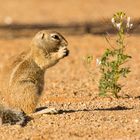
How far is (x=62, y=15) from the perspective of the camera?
22.7 meters

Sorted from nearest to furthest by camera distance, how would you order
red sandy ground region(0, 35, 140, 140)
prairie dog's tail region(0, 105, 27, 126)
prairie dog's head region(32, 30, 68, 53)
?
red sandy ground region(0, 35, 140, 140) < prairie dog's tail region(0, 105, 27, 126) < prairie dog's head region(32, 30, 68, 53)

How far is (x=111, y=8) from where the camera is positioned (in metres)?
23.9

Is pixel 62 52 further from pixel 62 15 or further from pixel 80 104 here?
pixel 62 15

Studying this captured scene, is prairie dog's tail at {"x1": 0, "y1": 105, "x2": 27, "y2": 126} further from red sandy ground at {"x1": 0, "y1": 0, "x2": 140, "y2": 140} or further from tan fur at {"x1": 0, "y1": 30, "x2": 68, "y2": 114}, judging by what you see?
tan fur at {"x1": 0, "y1": 30, "x2": 68, "y2": 114}

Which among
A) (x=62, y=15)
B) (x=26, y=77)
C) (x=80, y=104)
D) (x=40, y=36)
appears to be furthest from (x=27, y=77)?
(x=62, y=15)

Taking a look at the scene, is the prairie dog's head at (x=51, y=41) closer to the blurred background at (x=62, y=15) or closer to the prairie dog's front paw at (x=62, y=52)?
the prairie dog's front paw at (x=62, y=52)

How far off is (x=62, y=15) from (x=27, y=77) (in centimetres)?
1384

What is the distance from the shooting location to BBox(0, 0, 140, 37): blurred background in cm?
1978

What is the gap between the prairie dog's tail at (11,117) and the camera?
28.3 ft

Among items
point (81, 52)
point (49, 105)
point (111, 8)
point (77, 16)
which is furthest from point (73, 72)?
point (111, 8)

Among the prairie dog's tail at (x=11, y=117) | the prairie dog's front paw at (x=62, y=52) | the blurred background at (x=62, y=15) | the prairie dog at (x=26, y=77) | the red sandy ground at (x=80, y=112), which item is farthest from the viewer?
the blurred background at (x=62, y=15)

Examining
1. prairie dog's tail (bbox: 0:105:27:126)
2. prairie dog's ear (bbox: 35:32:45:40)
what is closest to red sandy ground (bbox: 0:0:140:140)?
prairie dog's tail (bbox: 0:105:27:126)

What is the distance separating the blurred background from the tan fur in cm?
872

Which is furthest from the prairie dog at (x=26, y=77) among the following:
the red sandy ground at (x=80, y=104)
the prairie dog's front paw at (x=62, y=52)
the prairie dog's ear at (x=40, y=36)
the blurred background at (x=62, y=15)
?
the blurred background at (x=62, y=15)
